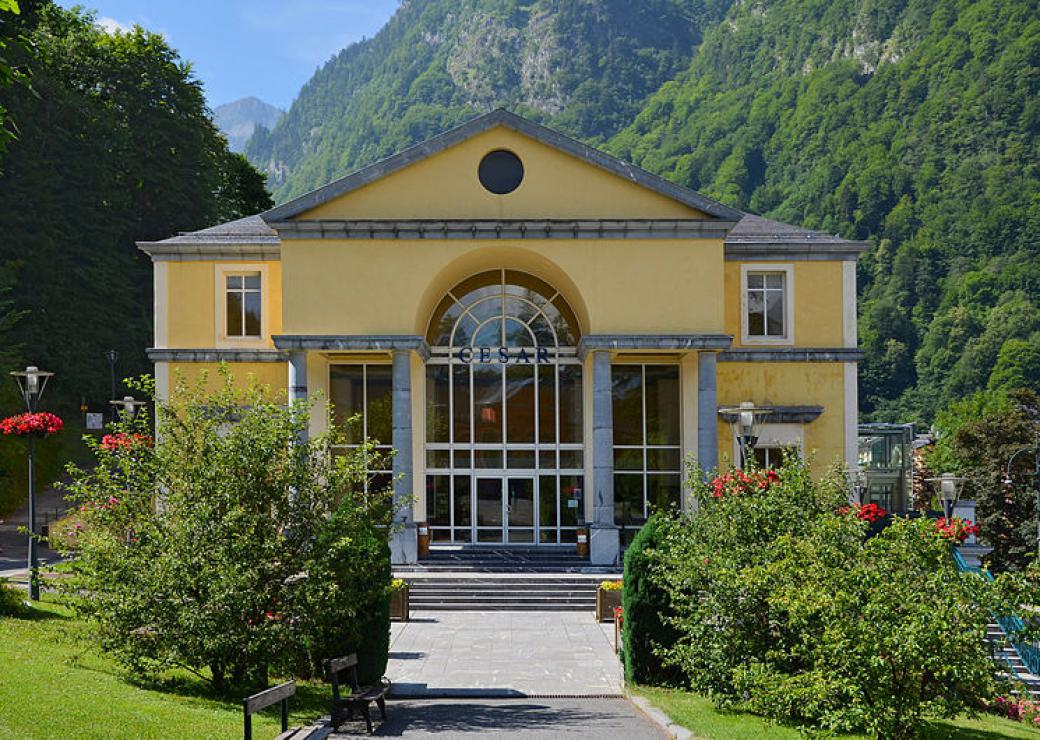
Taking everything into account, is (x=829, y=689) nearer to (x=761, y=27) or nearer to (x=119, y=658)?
(x=119, y=658)

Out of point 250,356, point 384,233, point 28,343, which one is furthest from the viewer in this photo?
point 28,343

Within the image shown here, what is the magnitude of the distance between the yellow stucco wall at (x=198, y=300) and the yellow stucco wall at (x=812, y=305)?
40.8 feet

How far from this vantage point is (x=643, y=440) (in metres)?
33.9

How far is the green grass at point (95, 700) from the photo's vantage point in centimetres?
1292

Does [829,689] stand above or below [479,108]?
below

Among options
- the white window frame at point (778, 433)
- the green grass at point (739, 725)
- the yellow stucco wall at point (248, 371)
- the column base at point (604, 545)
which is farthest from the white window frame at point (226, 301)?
the green grass at point (739, 725)

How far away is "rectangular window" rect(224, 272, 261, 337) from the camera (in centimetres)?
3397

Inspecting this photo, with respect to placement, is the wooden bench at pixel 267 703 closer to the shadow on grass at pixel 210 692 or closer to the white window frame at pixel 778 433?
the shadow on grass at pixel 210 692

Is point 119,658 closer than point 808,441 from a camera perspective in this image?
Yes

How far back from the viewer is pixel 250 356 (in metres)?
33.6

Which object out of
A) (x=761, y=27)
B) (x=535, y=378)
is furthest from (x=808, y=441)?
(x=761, y=27)

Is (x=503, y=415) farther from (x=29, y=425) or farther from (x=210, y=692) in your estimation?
(x=210, y=692)

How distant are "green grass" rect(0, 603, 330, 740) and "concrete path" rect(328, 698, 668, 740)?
105 centimetres

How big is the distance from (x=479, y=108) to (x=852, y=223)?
3519 inches
